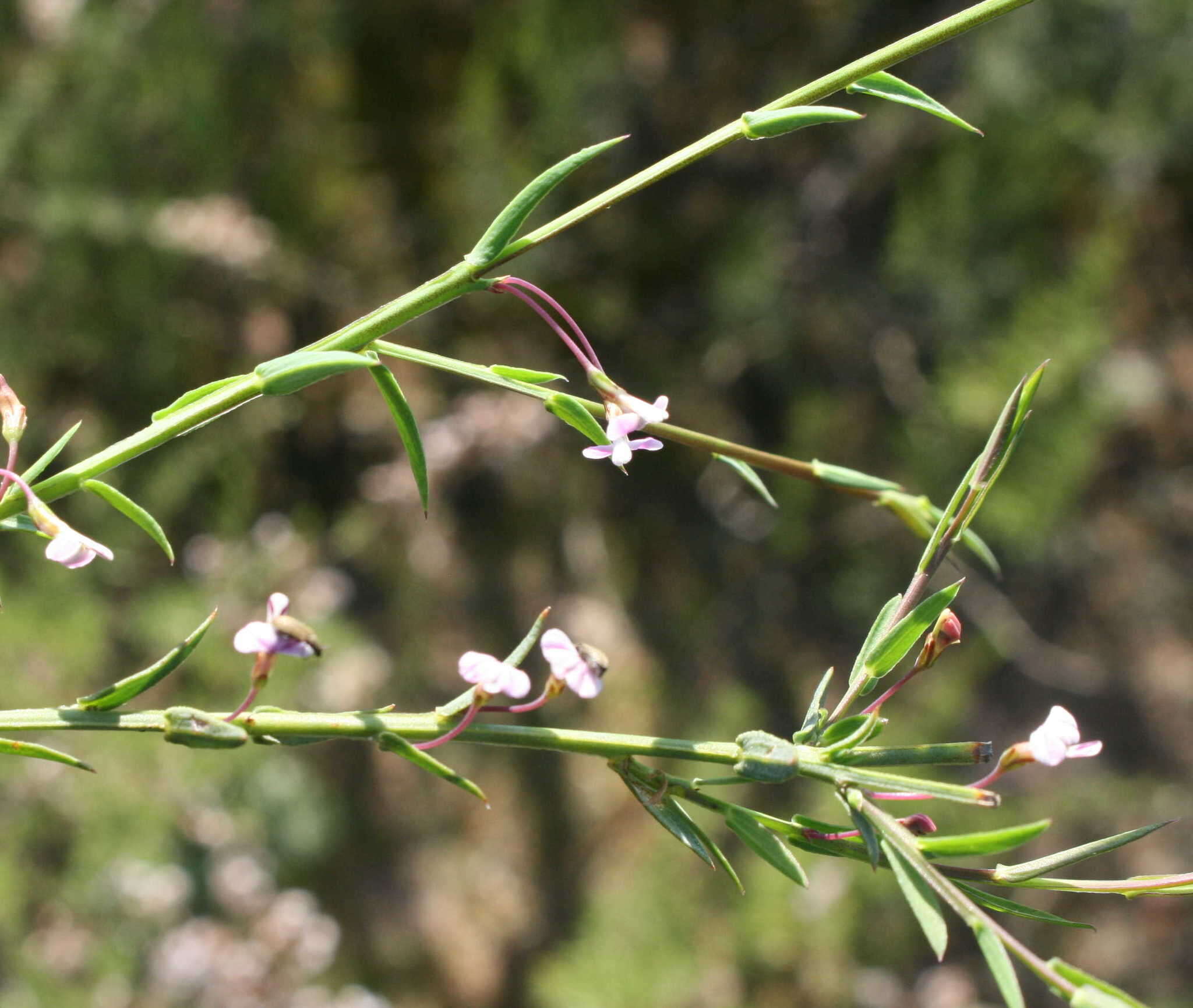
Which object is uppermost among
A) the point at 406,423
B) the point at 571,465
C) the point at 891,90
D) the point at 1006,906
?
the point at 891,90

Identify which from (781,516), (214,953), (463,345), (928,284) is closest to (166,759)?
(214,953)

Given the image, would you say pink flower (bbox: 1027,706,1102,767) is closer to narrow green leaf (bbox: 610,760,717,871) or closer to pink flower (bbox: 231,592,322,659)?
narrow green leaf (bbox: 610,760,717,871)

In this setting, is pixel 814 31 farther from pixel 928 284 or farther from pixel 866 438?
pixel 866 438

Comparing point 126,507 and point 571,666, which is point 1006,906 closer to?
point 571,666

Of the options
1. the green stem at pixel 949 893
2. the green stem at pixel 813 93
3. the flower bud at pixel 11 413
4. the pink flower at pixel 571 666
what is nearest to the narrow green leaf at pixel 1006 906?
the green stem at pixel 949 893

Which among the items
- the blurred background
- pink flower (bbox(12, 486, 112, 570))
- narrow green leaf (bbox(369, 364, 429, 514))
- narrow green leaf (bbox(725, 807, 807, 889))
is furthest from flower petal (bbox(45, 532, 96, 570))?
the blurred background

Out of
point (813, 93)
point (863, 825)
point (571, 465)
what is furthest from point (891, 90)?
point (571, 465)

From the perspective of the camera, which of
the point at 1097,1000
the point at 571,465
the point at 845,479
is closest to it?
the point at 1097,1000
